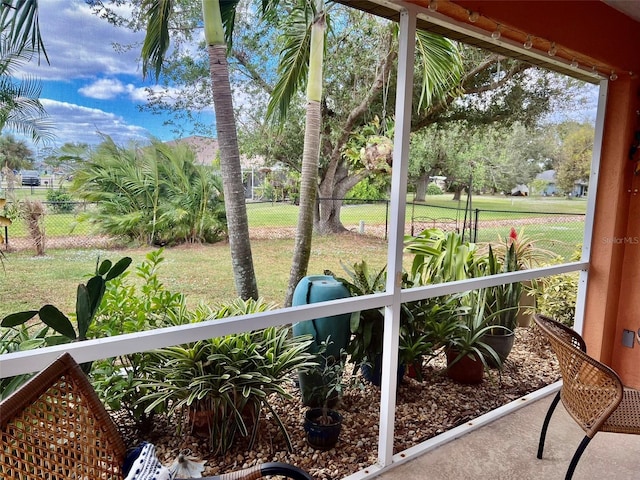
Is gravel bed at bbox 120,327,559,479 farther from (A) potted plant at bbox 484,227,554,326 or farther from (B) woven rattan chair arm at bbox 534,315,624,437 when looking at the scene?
(B) woven rattan chair arm at bbox 534,315,624,437

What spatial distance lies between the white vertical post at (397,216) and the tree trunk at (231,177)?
3.65 feet

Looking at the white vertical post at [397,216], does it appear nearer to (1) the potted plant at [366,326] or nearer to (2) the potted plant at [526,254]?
(1) the potted plant at [366,326]

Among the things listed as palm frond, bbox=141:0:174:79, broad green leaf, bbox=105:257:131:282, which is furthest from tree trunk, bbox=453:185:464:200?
broad green leaf, bbox=105:257:131:282

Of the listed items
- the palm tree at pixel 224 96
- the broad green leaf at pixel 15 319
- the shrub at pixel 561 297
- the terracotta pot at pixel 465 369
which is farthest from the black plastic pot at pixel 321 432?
the shrub at pixel 561 297

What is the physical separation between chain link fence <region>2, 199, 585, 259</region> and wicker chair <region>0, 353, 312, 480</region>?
1032mm

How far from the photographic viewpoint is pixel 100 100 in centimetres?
200

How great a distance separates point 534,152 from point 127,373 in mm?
3914

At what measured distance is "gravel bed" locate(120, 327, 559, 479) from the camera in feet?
6.59

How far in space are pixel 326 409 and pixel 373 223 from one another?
4.22ft

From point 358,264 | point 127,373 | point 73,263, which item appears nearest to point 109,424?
point 127,373

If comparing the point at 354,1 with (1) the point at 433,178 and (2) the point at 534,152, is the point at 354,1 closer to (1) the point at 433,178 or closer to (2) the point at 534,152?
(1) the point at 433,178

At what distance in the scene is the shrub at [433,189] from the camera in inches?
131

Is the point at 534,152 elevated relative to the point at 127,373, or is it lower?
elevated

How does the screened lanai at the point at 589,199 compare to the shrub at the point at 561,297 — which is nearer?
the screened lanai at the point at 589,199
